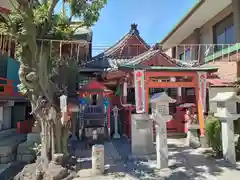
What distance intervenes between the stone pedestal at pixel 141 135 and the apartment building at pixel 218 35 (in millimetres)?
4943

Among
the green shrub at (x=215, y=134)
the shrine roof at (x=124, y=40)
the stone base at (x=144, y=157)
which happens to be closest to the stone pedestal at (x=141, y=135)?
the stone base at (x=144, y=157)

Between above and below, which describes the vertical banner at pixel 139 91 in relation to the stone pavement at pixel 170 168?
above

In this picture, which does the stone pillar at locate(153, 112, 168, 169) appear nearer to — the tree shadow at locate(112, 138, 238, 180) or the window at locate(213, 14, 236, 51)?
the tree shadow at locate(112, 138, 238, 180)

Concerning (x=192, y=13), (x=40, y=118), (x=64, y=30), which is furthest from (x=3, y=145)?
(x=192, y=13)

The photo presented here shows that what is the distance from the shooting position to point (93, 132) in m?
12.2


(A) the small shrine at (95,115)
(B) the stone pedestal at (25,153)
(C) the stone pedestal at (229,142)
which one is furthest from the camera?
(A) the small shrine at (95,115)

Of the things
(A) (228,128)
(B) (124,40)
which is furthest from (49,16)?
(B) (124,40)

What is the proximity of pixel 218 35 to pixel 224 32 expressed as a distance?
0.81 m

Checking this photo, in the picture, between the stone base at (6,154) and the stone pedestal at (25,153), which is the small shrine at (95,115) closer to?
the stone pedestal at (25,153)

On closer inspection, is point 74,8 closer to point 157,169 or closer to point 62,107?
point 62,107

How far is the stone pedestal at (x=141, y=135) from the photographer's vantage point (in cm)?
889

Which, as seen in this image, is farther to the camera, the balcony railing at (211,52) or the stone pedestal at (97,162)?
the balcony railing at (211,52)

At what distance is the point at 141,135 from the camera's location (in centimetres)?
894

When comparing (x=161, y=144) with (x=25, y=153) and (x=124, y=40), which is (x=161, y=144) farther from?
(x=124, y=40)
